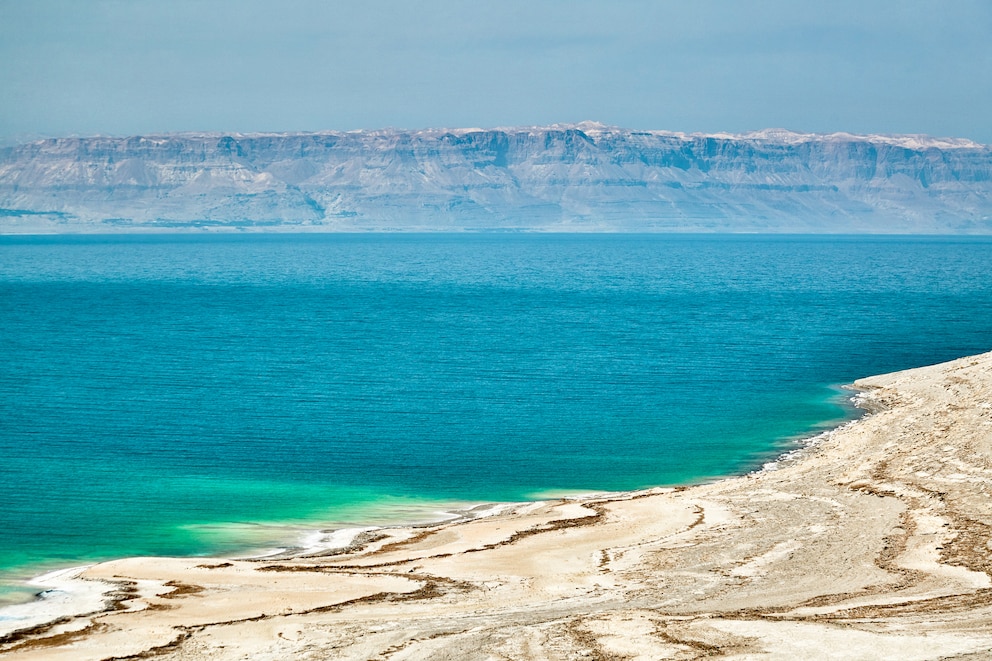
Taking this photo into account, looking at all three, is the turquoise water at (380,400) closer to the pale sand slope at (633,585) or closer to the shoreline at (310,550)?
the shoreline at (310,550)

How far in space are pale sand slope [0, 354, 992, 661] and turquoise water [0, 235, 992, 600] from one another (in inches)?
179

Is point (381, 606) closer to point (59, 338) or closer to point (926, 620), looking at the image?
point (926, 620)

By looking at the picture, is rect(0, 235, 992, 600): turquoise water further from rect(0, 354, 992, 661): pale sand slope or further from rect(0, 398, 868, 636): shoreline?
rect(0, 354, 992, 661): pale sand slope

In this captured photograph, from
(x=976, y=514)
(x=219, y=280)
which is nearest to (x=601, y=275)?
(x=219, y=280)

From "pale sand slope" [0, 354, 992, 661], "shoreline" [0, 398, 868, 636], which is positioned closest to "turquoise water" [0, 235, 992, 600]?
"shoreline" [0, 398, 868, 636]

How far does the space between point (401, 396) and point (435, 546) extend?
26.3 m

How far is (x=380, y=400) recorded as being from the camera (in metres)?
51.8

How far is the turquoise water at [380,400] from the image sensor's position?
108 feet

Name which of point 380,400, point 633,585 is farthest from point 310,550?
point 380,400

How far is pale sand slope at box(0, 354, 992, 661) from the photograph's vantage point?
703 inches

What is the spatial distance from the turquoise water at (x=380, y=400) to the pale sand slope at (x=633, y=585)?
14.9 feet

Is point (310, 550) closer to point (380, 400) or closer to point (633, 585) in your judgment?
point (633, 585)

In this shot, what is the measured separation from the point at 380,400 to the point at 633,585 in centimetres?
3064

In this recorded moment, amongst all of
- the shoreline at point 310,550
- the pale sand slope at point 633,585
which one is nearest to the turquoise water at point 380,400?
the shoreline at point 310,550
